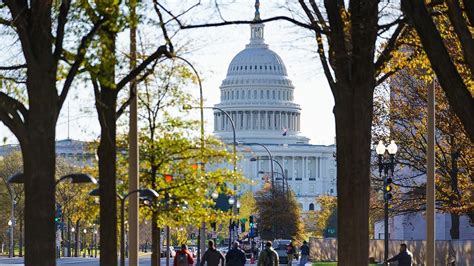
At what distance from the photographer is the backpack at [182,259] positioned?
119ft

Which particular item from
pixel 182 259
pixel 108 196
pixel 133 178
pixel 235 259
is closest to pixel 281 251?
pixel 235 259

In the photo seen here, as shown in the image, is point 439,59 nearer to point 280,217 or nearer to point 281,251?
point 281,251

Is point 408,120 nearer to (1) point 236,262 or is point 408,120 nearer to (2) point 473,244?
(2) point 473,244

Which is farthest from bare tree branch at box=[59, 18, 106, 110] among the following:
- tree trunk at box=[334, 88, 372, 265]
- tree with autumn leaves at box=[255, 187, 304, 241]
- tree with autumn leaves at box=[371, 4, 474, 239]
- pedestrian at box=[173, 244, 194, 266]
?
tree with autumn leaves at box=[255, 187, 304, 241]

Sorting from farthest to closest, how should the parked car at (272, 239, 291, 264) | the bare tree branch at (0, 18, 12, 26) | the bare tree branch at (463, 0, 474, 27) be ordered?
the parked car at (272, 239, 291, 264) → the bare tree branch at (0, 18, 12, 26) → the bare tree branch at (463, 0, 474, 27)

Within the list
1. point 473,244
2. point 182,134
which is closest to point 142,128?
point 182,134

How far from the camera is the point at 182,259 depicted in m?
36.4

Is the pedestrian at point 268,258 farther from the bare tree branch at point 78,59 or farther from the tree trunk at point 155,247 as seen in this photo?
the bare tree branch at point 78,59

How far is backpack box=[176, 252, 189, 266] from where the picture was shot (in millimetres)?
36281

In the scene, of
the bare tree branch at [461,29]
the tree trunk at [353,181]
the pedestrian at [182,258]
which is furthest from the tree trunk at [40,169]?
the pedestrian at [182,258]

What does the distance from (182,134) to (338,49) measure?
21.5 metres

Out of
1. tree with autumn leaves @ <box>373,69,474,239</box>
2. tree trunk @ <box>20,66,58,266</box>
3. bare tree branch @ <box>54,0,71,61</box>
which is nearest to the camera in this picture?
tree trunk @ <box>20,66,58,266</box>

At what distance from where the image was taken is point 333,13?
20.4 m

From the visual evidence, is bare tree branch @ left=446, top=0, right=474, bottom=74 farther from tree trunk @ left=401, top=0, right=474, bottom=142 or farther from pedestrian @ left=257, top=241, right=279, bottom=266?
pedestrian @ left=257, top=241, right=279, bottom=266
